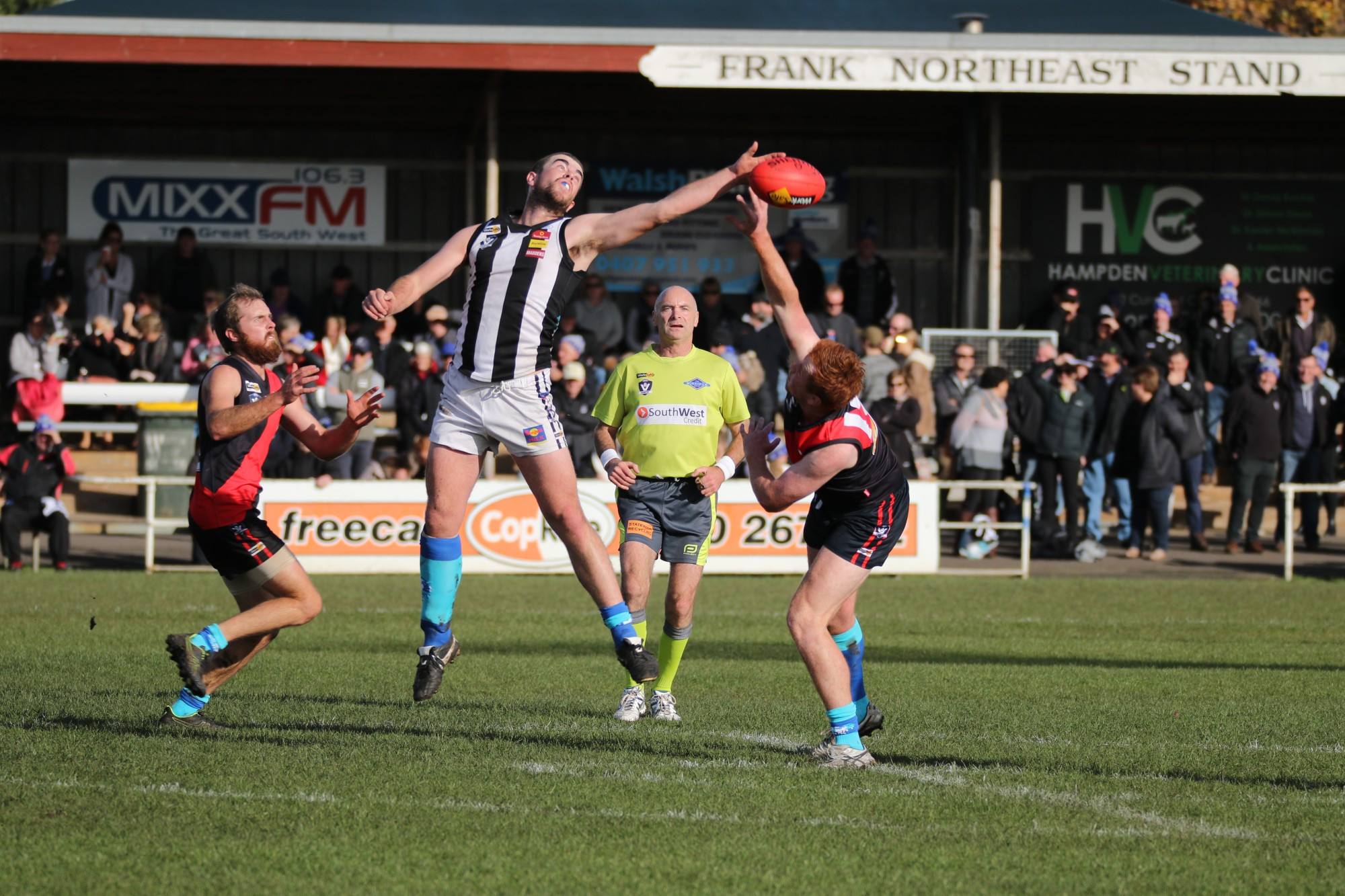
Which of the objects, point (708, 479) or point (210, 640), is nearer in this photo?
point (210, 640)

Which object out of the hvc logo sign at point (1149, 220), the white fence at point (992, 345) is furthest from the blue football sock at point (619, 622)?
the hvc logo sign at point (1149, 220)

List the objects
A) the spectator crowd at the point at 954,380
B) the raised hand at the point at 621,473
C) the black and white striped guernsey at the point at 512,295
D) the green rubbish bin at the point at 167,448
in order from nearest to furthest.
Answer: the black and white striped guernsey at the point at 512,295 → the raised hand at the point at 621,473 → the spectator crowd at the point at 954,380 → the green rubbish bin at the point at 167,448

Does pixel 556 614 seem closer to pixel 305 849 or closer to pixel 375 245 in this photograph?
pixel 305 849

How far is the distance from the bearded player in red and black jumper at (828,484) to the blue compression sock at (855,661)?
0.21 metres

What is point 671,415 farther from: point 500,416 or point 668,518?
point 500,416

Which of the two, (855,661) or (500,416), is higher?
→ (500,416)

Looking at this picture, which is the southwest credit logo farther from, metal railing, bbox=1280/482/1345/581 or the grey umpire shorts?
metal railing, bbox=1280/482/1345/581

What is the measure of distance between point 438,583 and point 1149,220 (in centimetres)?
1813

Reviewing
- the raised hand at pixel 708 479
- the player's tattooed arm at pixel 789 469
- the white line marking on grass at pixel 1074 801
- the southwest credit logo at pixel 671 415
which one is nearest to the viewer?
the white line marking on grass at pixel 1074 801

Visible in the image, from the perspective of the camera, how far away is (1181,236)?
23.0m

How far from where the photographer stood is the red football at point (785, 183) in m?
6.61

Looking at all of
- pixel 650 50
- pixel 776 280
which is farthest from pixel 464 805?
pixel 650 50

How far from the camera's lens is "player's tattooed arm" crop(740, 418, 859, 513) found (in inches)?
241

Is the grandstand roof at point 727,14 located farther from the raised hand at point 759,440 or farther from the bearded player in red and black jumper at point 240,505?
the raised hand at point 759,440
